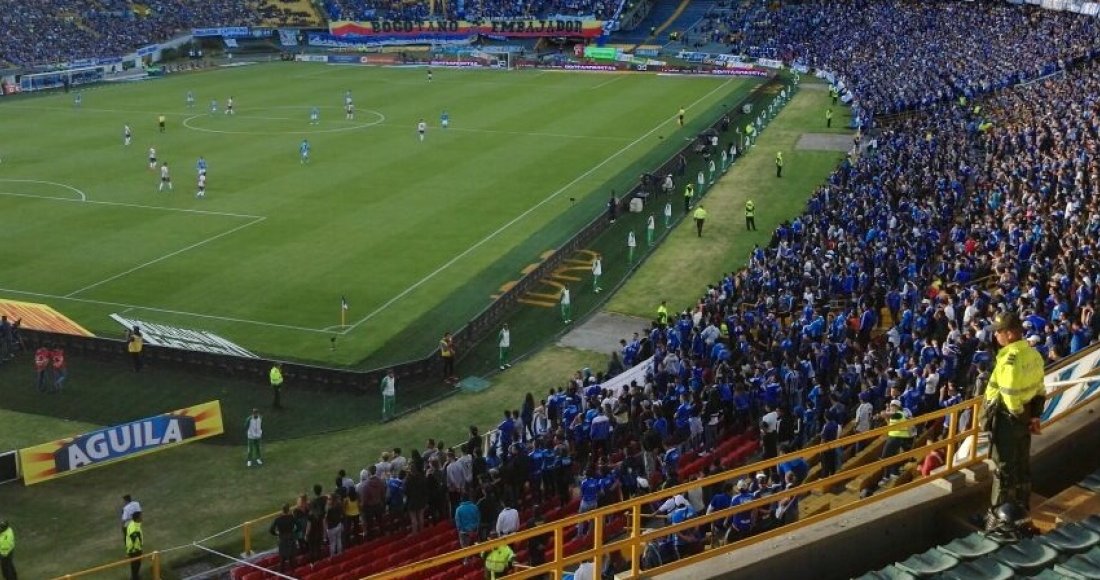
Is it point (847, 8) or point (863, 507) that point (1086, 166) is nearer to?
point (863, 507)

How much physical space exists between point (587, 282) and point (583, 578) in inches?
912

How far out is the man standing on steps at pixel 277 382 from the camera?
85.3 ft

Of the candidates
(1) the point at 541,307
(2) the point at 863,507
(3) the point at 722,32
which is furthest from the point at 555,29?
(2) the point at 863,507

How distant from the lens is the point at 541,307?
1309 inches

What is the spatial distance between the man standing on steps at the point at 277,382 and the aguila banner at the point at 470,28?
82.2 m

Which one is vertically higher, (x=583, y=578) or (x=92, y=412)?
(x=583, y=578)

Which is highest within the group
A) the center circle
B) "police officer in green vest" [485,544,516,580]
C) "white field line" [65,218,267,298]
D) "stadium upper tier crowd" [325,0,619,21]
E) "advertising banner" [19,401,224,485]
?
"stadium upper tier crowd" [325,0,619,21]

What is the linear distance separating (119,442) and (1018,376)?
1931 cm

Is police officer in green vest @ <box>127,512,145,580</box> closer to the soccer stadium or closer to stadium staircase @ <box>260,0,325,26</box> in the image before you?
the soccer stadium

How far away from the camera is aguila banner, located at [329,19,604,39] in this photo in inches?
4117

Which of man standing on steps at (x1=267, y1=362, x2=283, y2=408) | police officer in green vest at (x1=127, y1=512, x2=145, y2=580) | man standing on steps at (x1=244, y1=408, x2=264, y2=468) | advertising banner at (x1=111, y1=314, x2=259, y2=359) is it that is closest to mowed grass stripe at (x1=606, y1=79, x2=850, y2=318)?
man standing on steps at (x1=267, y1=362, x2=283, y2=408)

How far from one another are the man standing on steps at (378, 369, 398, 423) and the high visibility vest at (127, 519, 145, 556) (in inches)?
311

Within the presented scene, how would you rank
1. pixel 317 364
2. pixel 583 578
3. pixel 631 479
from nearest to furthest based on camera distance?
1. pixel 583 578
2. pixel 631 479
3. pixel 317 364

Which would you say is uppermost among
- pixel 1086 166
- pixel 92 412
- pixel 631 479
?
Result: pixel 1086 166
